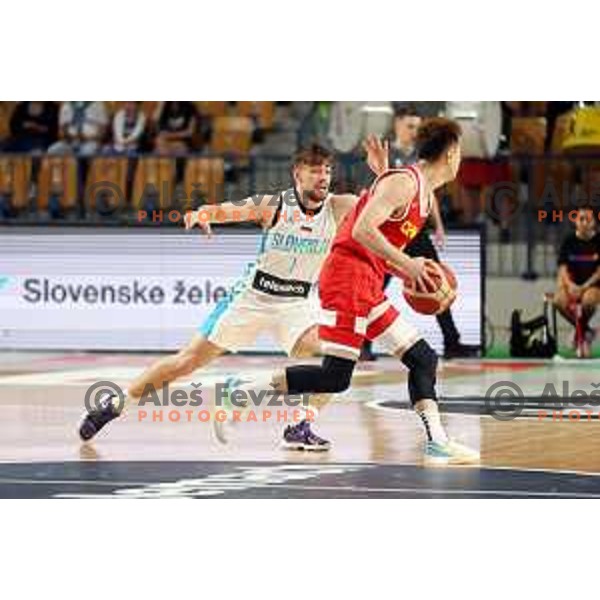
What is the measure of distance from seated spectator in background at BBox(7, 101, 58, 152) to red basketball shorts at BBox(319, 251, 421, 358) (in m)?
8.82

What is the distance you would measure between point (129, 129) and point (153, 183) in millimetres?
804

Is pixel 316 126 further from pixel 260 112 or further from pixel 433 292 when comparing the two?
pixel 433 292

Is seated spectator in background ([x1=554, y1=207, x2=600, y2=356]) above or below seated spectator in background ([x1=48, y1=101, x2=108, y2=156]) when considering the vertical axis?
below

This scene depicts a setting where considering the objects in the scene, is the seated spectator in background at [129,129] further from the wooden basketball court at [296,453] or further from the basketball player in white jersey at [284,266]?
the basketball player in white jersey at [284,266]

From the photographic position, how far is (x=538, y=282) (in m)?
20.2

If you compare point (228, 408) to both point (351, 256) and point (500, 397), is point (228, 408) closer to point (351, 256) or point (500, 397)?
point (351, 256)

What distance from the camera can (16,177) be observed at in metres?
20.3

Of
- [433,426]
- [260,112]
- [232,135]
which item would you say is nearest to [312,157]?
[433,426]

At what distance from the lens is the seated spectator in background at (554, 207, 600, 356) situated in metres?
19.2

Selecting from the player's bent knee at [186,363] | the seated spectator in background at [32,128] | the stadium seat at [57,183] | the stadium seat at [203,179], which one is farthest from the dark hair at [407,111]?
the seated spectator in background at [32,128]

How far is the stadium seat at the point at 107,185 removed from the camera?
1997cm

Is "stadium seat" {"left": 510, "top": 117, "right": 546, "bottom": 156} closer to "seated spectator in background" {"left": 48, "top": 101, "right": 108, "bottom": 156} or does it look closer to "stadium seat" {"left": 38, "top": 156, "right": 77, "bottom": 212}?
"seated spectator in background" {"left": 48, "top": 101, "right": 108, "bottom": 156}

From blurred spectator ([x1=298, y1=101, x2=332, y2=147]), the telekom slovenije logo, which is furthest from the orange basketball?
the telekom slovenije logo
